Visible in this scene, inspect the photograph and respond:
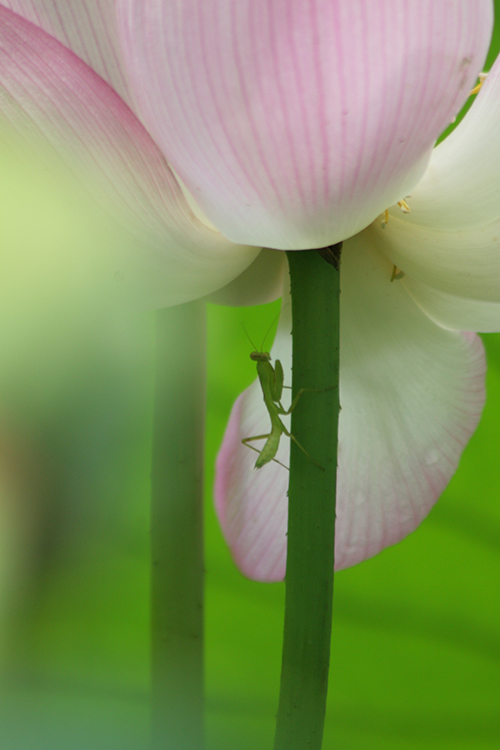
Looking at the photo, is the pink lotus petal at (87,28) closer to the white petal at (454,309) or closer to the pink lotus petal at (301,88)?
the pink lotus petal at (301,88)

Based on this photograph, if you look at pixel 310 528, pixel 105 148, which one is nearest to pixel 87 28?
pixel 105 148

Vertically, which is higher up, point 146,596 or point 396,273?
point 396,273

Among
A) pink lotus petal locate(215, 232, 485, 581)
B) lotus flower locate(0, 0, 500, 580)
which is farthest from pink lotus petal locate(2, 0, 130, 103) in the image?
pink lotus petal locate(215, 232, 485, 581)

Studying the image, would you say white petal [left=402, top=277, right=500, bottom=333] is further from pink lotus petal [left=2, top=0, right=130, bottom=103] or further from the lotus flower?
pink lotus petal [left=2, top=0, right=130, bottom=103]

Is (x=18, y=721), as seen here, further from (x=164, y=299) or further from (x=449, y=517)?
(x=449, y=517)

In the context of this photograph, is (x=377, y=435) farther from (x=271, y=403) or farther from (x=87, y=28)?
(x=87, y=28)

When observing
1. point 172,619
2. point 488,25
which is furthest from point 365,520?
point 488,25
